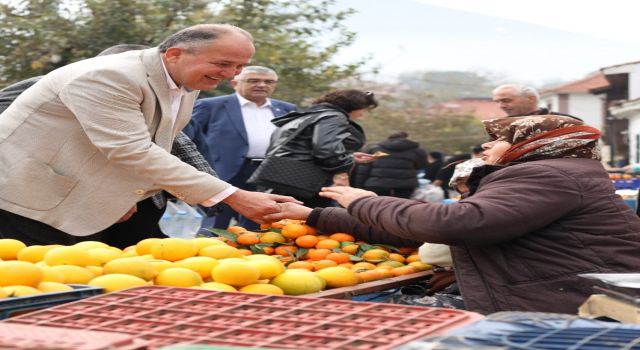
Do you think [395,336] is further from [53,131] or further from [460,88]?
[460,88]

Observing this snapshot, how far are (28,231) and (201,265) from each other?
152 cm

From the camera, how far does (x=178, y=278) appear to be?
292 centimetres

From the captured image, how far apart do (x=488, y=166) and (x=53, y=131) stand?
6.09 ft

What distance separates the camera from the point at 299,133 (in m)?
7.05

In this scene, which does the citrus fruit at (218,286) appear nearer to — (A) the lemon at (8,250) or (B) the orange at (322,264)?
(A) the lemon at (8,250)

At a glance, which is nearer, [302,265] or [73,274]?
[73,274]

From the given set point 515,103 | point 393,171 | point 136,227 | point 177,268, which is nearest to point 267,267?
point 177,268

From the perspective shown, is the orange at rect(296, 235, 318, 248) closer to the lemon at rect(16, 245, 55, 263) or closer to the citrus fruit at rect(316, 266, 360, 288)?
the citrus fruit at rect(316, 266, 360, 288)

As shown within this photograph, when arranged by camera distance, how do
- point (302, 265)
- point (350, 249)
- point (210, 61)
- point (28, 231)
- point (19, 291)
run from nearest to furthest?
point (19, 291) → point (302, 265) → point (210, 61) → point (350, 249) → point (28, 231)

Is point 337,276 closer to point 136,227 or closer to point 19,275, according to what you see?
point 19,275

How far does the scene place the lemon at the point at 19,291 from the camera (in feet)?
8.32

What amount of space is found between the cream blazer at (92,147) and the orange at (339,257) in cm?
52

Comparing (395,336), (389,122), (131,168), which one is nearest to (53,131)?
(131,168)

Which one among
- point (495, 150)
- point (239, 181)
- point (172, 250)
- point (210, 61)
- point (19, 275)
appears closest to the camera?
point (19, 275)
